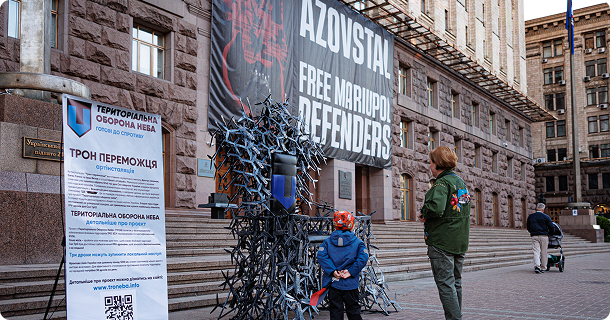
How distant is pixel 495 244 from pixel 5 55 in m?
18.6

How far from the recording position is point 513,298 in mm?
9047

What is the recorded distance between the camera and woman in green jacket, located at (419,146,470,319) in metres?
5.20

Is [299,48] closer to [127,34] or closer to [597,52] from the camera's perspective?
[127,34]

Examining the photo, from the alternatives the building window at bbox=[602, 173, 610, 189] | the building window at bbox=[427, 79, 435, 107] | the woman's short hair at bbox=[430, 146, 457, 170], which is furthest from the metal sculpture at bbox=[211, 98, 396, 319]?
the building window at bbox=[602, 173, 610, 189]

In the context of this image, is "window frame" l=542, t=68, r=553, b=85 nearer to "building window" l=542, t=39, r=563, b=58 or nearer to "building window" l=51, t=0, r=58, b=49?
"building window" l=542, t=39, r=563, b=58

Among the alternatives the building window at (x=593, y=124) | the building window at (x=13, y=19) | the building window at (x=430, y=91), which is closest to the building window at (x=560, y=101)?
the building window at (x=593, y=124)

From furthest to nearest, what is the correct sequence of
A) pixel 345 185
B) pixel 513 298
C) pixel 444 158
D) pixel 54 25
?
pixel 345 185, pixel 54 25, pixel 513 298, pixel 444 158

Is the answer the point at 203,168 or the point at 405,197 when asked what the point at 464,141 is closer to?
the point at 405,197

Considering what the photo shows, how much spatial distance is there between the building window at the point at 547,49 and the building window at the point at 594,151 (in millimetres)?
10531

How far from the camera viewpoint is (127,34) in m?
14.5

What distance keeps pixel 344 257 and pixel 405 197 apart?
2159cm

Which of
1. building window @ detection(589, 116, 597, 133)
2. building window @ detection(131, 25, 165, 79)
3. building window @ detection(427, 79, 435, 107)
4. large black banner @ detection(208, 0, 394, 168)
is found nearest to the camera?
building window @ detection(131, 25, 165, 79)

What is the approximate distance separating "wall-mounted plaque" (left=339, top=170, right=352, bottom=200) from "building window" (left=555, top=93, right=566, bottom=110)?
4277 centimetres

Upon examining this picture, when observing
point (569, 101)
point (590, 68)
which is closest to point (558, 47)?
point (590, 68)
